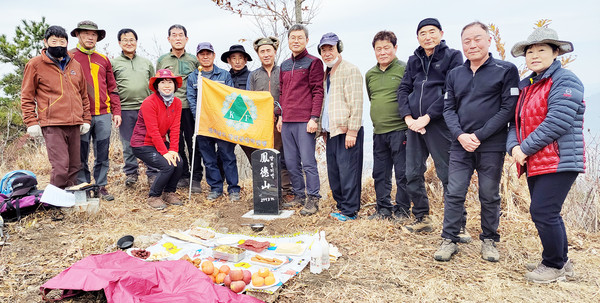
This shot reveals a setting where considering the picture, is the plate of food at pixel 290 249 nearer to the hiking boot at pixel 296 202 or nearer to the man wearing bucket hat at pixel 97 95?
the hiking boot at pixel 296 202

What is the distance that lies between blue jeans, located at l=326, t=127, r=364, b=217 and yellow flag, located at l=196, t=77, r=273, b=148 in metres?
1.32

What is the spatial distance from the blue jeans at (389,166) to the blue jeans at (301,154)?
0.97 metres

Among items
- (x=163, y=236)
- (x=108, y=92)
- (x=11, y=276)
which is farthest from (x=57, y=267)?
(x=108, y=92)

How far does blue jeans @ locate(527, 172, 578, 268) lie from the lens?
335cm

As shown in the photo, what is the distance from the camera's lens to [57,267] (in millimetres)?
4105

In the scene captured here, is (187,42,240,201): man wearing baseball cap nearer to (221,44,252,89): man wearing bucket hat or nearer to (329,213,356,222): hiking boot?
(221,44,252,89): man wearing bucket hat

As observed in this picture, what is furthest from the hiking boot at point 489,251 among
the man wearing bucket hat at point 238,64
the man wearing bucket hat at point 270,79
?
the man wearing bucket hat at point 238,64

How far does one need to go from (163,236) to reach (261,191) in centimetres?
174

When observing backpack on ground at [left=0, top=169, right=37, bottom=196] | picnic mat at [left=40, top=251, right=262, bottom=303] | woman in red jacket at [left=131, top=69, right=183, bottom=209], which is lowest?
picnic mat at [left=40, top=251, right=262, bottom=303]

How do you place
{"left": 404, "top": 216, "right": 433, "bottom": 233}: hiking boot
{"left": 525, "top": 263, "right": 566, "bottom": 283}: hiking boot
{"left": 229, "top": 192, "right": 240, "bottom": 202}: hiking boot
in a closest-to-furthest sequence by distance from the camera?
{"left": 525, "top": 263, "right": 566, "bottom": 283}: hiking boot
{"left": 404, "top": 216, "right": 433, "bottom": 233}: hiking boot
{"left": 229, "top": 192, "right": 240, "bottom": 202}: hiking boot

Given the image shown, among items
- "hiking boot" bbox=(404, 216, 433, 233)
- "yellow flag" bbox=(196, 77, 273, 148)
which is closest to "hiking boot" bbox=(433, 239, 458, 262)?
"hiking boot" bbox=(404, 216, 433, 233)

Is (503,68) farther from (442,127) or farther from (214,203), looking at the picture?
(214,203)

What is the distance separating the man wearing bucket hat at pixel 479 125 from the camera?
383 centimetres

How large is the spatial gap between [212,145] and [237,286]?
154 inches
